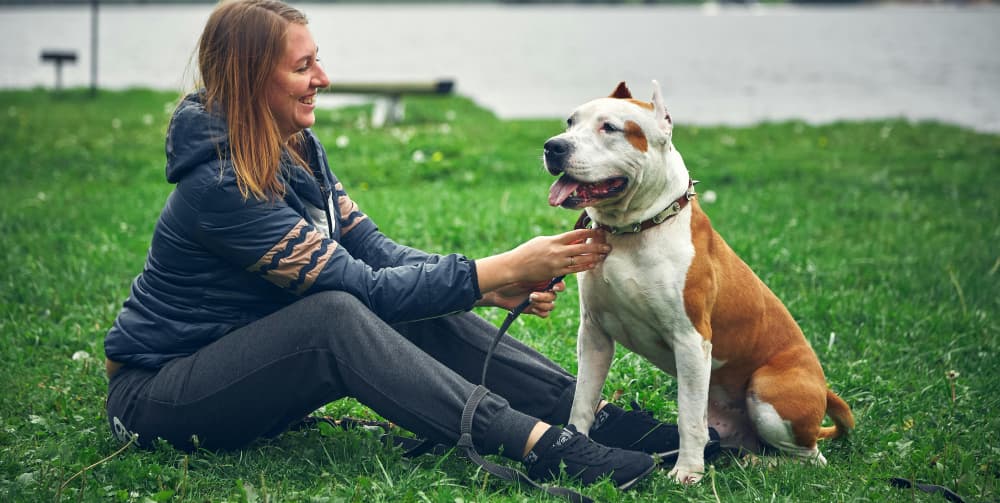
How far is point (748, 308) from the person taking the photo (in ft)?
11.8

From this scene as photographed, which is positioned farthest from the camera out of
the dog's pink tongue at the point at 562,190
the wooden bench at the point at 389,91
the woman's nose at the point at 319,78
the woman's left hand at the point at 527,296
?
the wooden bench at the point at 389,91

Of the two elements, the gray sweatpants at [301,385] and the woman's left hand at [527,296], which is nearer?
the gray sweatpants at [301,385]

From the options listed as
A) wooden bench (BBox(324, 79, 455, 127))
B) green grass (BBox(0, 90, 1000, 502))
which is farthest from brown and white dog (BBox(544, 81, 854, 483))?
wooden bench (BBox(324, 79, 455, 127))

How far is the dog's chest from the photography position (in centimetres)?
332

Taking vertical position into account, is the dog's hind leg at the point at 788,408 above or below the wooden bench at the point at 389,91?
above

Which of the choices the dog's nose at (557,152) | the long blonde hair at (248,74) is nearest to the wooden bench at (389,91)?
the long blonde hair at (248,74)

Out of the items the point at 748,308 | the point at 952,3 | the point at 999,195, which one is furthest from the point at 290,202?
the point at 952,3

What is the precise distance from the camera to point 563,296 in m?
5.60

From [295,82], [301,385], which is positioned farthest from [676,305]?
[295,82]

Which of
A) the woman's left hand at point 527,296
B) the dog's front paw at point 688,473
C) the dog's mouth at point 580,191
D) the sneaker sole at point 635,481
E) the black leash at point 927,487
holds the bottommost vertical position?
the dog's front paw at point 688,473

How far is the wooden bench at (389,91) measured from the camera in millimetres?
12081

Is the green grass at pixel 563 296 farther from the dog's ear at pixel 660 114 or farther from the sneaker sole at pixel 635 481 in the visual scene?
the dog's ear at pixel 660 114

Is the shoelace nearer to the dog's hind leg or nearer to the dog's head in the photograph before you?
the dog's hind leg

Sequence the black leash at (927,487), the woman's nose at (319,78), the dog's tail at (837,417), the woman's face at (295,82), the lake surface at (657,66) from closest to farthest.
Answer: the black leash at (927,487), the woman's face at (295,82), the woman's nose at (319,78), the dog's tail at (837,417), the lake surface at (657,66)
